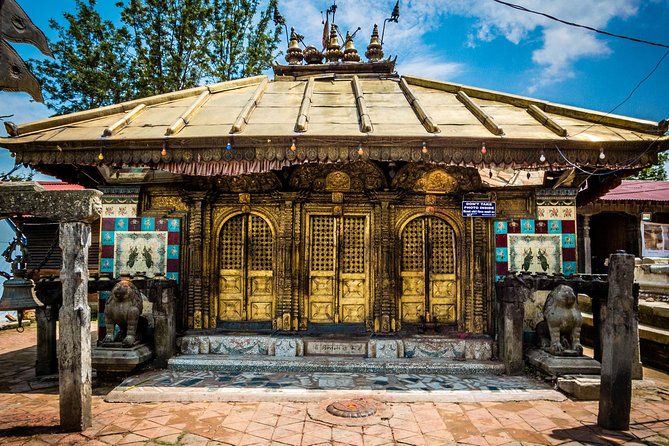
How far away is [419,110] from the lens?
8055 mm

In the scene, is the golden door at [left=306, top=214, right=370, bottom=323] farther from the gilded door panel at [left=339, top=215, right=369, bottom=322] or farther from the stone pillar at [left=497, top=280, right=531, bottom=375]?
the stone pillar at [left=497, top=280, right=531, bottom=375]

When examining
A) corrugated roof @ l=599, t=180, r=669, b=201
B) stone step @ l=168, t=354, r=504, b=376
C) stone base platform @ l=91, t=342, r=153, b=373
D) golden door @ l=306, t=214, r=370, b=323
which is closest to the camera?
stone base platform @ l=91, t=342, r=153, b=373

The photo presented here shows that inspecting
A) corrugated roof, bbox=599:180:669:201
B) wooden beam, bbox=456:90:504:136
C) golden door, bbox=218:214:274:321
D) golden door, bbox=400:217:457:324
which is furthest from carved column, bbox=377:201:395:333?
corrugated roof, bbox=599:180:669:201

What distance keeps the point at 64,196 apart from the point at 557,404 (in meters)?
7.05

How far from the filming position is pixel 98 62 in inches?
710

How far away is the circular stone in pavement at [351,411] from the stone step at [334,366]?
135 centimetres

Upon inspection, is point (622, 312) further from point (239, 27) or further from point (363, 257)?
point (239, 27)

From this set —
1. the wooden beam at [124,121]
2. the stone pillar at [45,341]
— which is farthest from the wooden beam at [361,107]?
the stone pillar at [45,341]

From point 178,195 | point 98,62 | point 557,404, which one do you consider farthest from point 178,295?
point 98,62

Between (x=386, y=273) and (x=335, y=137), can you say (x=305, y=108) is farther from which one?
(x=386, y=273)

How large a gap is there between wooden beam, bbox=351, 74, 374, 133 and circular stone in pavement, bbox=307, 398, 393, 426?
418 centimetres

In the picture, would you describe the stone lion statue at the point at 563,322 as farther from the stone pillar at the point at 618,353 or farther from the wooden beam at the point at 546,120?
the wooden beam at the point at 546,120

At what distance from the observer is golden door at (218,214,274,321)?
8453 millimetres

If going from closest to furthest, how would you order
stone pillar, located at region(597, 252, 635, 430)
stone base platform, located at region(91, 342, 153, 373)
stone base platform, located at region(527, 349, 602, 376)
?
stone pillar, located at region(597, 252, 635, 430) < stone base platform, located at region(527, 349, 602, 376) < stone base platform, located at region(91, 342, 153, 373)
